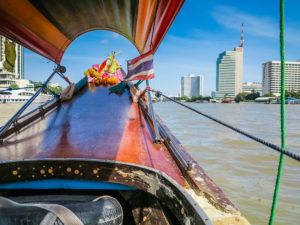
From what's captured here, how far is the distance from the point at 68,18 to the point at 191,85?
176106mm

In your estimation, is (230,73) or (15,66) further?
(230,73)

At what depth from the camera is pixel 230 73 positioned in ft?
348

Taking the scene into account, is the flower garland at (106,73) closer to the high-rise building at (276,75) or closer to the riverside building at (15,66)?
the riverside building at (15,66)

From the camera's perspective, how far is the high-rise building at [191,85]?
557ft

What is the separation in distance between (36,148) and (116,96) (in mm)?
2155

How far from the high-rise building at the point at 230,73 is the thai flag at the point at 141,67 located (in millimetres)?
107295

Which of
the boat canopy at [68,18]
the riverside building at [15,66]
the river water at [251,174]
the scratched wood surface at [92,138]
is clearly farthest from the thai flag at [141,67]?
the river water at [251,174]

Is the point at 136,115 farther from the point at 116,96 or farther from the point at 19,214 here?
the point at 19,214

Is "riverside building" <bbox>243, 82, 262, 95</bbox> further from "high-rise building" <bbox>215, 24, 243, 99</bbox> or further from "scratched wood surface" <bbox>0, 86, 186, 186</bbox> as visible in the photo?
"scratched wood surface" <bbox>0, 86, 186, 186</bbox>

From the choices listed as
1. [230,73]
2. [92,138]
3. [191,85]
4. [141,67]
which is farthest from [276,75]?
[92,138]

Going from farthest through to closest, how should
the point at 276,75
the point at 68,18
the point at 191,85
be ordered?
the point at 191,85 < the point at 276,75 < the point at 68,18

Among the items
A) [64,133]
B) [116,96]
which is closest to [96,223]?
[64,133]

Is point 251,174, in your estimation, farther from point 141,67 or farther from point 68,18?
point 68,18

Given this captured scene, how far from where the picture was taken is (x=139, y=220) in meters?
1.37
